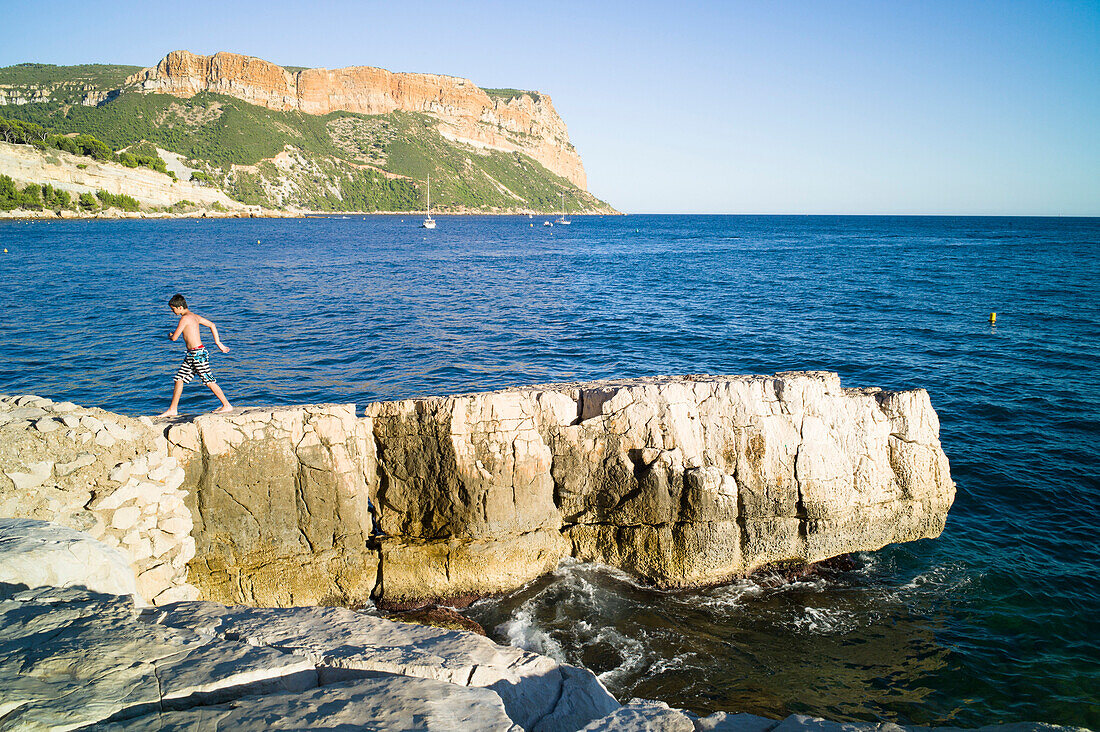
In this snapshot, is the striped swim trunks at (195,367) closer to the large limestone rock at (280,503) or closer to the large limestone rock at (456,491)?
A: the large limestone rock at (280,503)

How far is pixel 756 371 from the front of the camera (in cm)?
1764

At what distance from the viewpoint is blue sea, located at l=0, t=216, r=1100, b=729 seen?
23.9 ft

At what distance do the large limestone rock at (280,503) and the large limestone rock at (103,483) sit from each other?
274 mm

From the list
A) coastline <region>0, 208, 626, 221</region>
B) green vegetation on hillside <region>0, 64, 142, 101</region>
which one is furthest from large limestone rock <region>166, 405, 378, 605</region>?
green vegetation on hillside <region>0, 64, 142, 101</region>

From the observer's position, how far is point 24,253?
45750 millimetres

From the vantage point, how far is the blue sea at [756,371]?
7297mm

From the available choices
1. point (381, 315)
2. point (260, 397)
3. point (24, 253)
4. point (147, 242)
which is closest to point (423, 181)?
point (147, 242)

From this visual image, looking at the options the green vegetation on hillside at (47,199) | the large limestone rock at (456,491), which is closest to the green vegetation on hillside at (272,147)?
the green vegetation on hillside at (47,199)

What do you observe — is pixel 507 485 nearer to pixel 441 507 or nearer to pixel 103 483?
pixel 441 507

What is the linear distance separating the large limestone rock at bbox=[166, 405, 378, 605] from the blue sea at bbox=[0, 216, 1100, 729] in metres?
2.26

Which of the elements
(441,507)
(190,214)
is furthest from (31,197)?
(441,507)

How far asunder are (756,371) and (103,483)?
51.6 ft

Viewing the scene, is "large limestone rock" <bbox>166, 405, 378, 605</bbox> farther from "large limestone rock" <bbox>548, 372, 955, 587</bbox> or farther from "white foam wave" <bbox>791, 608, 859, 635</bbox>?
"white foam wave" <bbox>791, 608, 859, 635</bbox>

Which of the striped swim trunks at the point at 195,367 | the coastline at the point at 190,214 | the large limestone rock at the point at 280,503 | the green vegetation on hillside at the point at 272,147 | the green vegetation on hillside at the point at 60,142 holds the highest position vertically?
the green vegetation on hillside at the point at 272,147
